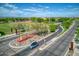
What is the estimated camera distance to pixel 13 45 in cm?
198

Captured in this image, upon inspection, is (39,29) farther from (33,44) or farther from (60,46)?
Result: (60,46)

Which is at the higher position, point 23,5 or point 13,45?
point 23,5

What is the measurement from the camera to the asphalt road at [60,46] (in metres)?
1.95

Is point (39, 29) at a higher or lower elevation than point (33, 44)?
higher

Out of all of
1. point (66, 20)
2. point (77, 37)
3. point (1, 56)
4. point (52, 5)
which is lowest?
point (1, 56)

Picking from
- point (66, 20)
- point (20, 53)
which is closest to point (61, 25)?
point (66, 20)

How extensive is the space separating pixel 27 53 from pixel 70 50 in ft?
1.44

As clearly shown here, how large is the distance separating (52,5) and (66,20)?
0.72 ft

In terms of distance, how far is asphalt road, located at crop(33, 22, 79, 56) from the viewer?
195 centimetres

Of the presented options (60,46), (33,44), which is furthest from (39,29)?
(60,46)

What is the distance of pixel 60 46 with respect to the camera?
1.98m

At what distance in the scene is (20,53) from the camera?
1.96 m

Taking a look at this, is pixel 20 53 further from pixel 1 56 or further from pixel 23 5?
pixel 23 5

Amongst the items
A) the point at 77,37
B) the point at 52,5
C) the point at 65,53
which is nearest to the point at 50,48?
the point at 65,53
